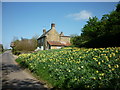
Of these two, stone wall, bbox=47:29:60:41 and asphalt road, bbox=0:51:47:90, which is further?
stone wall, bbox=47:29:60:41

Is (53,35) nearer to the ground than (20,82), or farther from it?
farther from it

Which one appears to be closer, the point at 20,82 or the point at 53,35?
the point at 20,82

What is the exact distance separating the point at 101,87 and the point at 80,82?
33.6 inches

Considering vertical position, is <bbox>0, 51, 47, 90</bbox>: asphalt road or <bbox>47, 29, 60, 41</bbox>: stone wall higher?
<bbox>47, 29, 60, 41</bbox>: stone wall

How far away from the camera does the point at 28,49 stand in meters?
32.6

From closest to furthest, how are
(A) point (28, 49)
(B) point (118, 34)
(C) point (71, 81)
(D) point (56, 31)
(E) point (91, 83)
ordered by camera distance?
(E) point (91, 83) → (C) point (71, 81) → (B) point (118, 34) → (A) point (28, 49) → (D) point (56, 31)

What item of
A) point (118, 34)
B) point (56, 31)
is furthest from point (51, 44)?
point (118, 34)

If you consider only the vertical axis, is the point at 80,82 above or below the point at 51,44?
below

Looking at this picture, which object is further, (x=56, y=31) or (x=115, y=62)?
(x=56, y=31)

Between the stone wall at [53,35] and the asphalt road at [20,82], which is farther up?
the stone wall at [53,35]

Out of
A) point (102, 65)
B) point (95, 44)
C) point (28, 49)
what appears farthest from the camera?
point (28, 49)

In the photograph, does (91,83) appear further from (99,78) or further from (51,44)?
(51,44)

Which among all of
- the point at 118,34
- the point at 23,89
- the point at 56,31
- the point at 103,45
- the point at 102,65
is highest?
the point at 56,31

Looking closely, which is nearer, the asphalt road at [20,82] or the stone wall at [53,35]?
the asphalt road at [20,82]
